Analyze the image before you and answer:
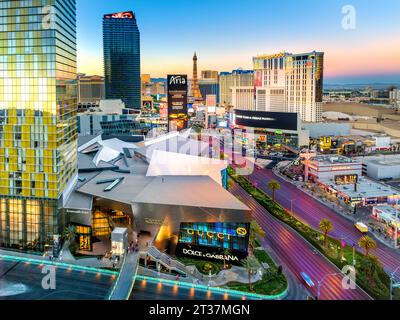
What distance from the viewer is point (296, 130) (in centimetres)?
11175

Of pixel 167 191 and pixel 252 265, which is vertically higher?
pixel 167 191

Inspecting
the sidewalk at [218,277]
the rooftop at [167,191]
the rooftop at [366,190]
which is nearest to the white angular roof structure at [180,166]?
the rooftop at [167,191]

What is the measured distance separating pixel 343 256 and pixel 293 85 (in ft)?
376

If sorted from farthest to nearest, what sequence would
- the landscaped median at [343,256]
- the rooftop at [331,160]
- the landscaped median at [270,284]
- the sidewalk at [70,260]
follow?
the rooftop at [331,160] < the landscaped median at [343,256] < the sidewalk at [70,260] < the landscaped median at [270,284]

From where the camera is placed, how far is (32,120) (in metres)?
38.9

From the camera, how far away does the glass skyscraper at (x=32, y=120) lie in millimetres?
38094

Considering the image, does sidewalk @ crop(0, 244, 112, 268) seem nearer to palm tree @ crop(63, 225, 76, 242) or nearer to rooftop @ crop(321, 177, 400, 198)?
palm tree @ crop(63, 225, 76, 242)

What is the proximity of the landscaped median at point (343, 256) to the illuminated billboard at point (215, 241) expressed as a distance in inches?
386

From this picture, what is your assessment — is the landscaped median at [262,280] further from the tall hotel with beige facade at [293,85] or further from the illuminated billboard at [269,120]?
the tall hotel with beige facade at [293,85]

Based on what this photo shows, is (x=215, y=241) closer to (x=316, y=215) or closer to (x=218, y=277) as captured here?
(x=218, y=277)

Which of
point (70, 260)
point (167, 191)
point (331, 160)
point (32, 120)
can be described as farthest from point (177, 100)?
point (70, 260)

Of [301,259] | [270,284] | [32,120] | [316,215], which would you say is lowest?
[301,259]

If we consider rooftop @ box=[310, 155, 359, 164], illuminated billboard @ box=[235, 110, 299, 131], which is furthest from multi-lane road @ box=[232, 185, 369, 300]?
illuminated billboard @ box=[235, 110, 299, 131]

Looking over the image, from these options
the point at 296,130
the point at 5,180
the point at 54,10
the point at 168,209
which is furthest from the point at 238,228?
the point at 296,130
